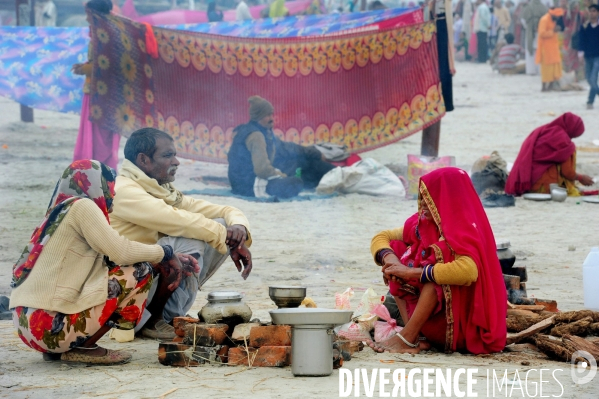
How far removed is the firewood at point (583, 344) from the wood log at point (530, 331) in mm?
241

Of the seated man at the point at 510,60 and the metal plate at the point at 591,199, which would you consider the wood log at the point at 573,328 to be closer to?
the metal plate at the point at 591,199

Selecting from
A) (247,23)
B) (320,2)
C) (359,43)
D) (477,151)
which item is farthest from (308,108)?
(320,2)

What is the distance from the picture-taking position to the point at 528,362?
403cm

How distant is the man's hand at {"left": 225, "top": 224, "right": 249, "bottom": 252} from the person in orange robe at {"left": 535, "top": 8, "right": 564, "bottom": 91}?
15679 millimetres

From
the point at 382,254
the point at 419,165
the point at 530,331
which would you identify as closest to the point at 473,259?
the point at 382,254

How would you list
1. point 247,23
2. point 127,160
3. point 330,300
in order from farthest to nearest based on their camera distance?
point 247,23 → point 330,300 → point 127,160

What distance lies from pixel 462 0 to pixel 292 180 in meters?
18.6

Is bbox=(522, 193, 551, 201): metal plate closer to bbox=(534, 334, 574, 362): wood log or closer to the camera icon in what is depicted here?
bbox=(534, 334, 574, 362): wood log

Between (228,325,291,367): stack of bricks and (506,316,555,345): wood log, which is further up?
(228,325,291,367): stack of bricks

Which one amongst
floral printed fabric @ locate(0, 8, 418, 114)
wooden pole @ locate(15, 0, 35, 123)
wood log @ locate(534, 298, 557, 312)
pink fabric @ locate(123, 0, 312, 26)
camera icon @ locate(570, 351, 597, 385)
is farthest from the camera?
pink fabric @ locate(123, 0, 312, 26)

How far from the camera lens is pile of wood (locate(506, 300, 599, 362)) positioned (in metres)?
→ 4.14

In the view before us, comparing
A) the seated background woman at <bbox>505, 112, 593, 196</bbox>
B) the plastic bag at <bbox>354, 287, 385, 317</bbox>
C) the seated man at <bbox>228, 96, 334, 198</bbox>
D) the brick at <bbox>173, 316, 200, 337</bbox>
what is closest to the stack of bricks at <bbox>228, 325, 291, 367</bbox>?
the brick at <bbox>173, 316, 200, 337</bbox>

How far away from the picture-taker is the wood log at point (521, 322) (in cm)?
463

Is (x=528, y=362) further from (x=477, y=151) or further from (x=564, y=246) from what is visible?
(x=477, y=151)
